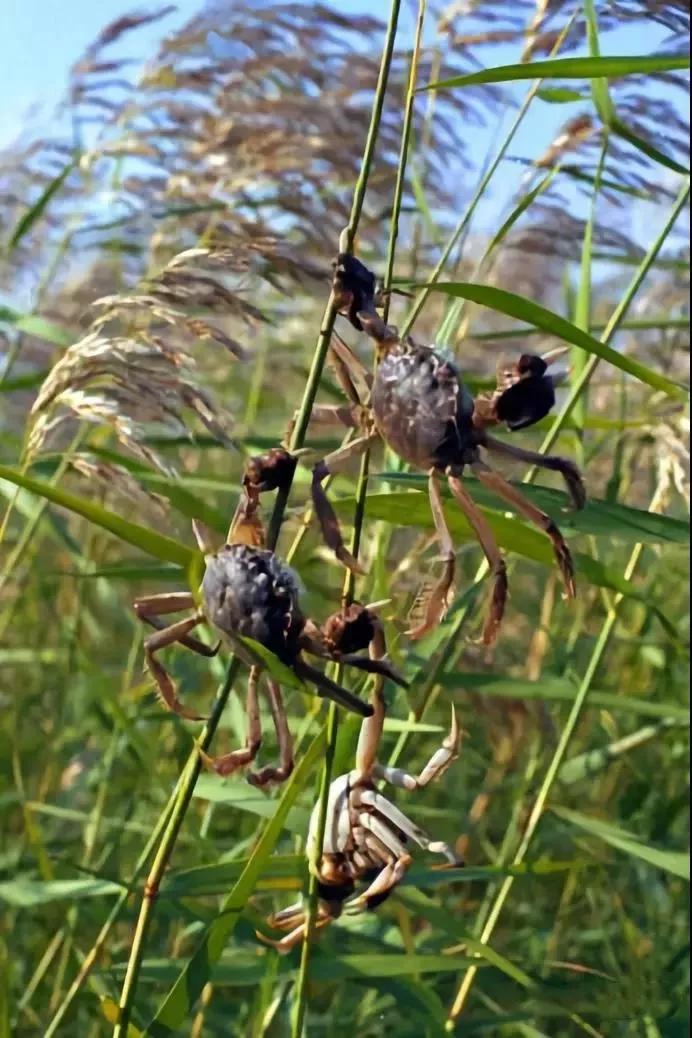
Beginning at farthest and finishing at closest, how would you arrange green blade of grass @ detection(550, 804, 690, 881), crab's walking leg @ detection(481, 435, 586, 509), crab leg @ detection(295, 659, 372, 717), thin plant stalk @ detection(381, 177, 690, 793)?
green blade of grass @ detection(550, 804, 690, 881)
thin plant stalk @ detection(381, 177, 690, 793)
crab's walking leg @ detection(481, 435, 586, 509)
crab leg @ detection(295, 659, 372, 717)

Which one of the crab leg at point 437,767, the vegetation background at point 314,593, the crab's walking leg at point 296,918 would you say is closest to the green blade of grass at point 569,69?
the vegetation background at point 314,593

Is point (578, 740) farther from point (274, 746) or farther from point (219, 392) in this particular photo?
point (219, 392)

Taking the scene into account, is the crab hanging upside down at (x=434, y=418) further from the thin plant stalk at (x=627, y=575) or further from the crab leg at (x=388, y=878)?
the thin plant stalk at (x=627, y=575)

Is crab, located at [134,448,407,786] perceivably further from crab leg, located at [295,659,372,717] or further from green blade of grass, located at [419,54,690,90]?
green blade of grass, located at [419,54,690,90]

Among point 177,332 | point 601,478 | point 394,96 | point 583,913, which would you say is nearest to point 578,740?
point 583,913

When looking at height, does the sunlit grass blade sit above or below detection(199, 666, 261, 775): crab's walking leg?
below

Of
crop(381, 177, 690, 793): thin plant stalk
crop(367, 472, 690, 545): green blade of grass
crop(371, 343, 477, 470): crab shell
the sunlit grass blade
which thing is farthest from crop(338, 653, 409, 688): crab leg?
the sunlit grass blade
